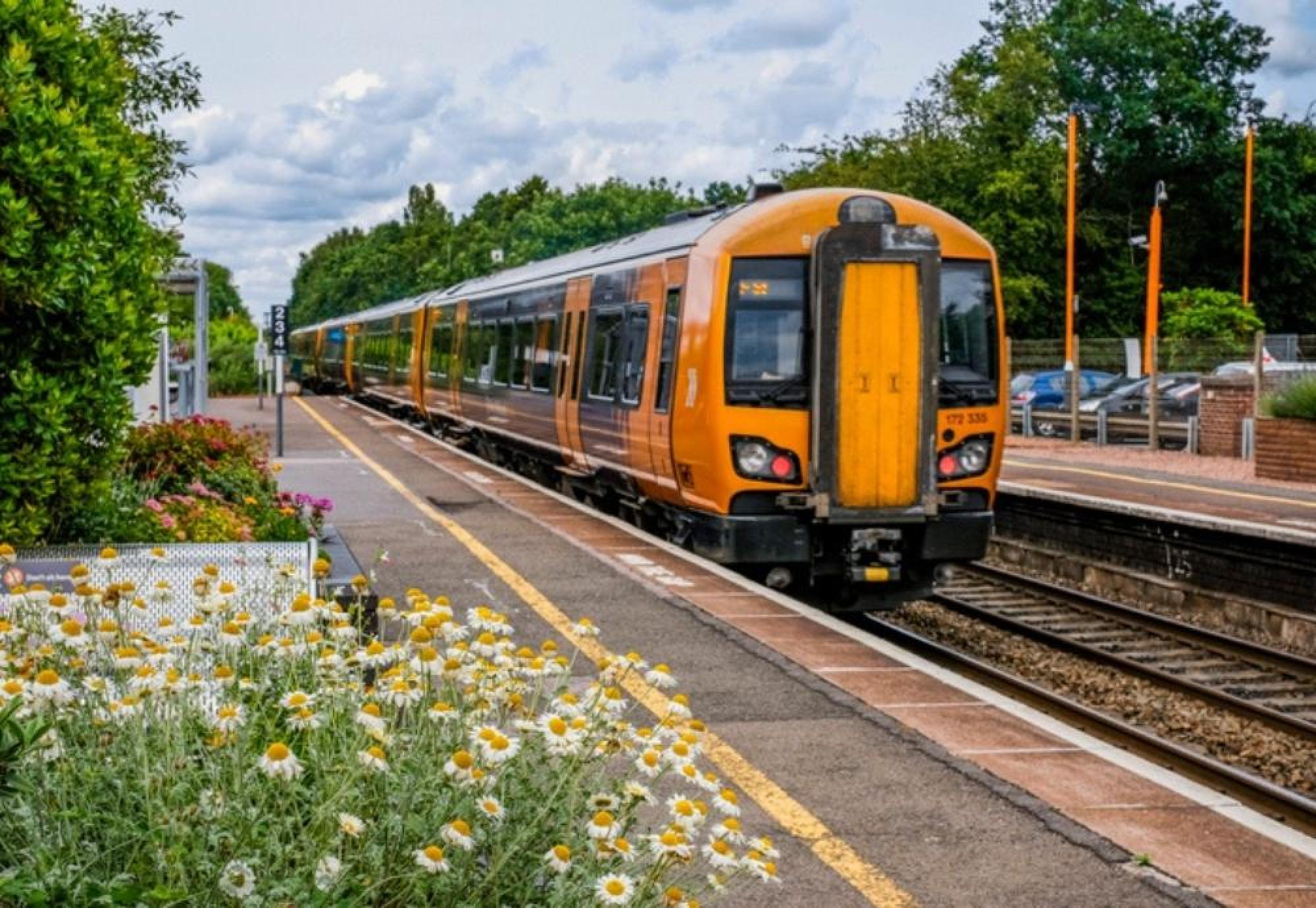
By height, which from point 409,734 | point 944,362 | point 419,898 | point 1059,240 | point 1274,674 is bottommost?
point 1274,674

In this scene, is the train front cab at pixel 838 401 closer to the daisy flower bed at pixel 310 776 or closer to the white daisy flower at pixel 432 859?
the daisy flower bed at pixel 310 776

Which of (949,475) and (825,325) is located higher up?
(825,325)

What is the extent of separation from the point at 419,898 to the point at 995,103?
60601 millimetres

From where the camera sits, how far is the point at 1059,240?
62000 millimetres

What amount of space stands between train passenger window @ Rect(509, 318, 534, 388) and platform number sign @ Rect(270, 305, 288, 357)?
22.9ft

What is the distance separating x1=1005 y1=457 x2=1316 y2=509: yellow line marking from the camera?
21.4 metres

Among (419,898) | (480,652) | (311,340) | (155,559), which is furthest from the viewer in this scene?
(311,340)

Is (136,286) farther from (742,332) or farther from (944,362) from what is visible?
(944,362)

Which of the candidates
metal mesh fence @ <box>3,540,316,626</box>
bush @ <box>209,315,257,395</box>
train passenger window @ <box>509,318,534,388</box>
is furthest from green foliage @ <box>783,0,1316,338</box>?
metal mesh fence @ <box>3,540,316,626</box>

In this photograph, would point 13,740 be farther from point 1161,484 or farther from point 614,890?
point 1161,484

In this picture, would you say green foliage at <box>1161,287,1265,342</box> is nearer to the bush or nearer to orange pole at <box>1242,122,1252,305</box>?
orange pole at <box>1242,122,1252,305</box>

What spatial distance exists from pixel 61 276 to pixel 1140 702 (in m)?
7.96

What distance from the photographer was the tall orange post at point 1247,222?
6066 cm

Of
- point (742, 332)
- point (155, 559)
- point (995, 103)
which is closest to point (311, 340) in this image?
point (995, 103)
